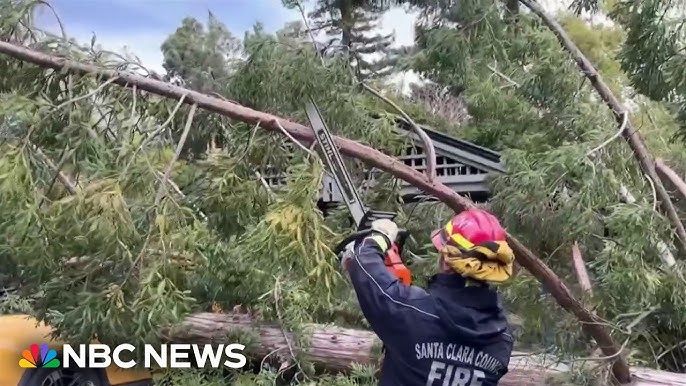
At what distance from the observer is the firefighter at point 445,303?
75.2 inches

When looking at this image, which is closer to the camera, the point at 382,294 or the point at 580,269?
the point at 382,294

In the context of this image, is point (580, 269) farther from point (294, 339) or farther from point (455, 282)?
point (455, 282)

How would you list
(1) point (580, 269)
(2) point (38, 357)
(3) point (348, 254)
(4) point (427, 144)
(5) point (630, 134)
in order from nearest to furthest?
(3) point (348, 254)
(4) point (427, 144)
(5) point (630, 134)
(1) point (580, 269)
(2) point (38, 357)

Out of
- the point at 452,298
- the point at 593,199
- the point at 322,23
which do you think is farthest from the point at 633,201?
the point at 452,298

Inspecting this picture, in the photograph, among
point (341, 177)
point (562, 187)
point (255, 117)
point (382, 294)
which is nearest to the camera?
point (382, 294)

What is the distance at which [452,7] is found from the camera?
410 centimetres

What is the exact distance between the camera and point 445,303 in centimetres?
194

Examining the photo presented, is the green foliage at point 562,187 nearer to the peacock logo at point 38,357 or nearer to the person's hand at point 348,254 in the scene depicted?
the person's hand at point 348,254

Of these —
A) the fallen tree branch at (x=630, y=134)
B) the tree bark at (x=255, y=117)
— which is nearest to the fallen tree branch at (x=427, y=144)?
the tree bark at (x=255, y=117)

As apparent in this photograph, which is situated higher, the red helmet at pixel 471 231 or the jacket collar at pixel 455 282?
the red helmet at pixel 471 231

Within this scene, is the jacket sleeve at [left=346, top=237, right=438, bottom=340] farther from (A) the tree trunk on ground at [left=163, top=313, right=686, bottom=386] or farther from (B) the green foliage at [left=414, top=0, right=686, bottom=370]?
(A) the tree trunk on ground at [left=163, top=313, right=686, bottom=386]

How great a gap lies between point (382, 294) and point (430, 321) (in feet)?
0.50

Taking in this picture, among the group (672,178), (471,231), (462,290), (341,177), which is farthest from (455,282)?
(672,178)

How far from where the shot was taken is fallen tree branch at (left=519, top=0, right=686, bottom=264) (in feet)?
12.0
